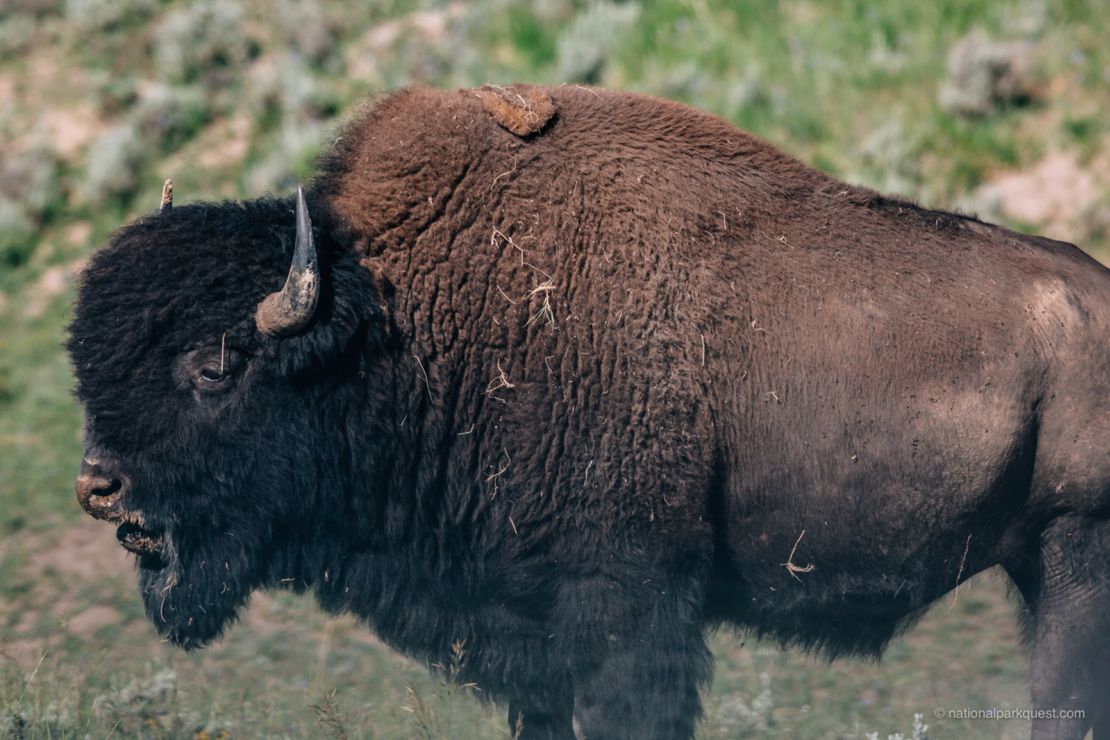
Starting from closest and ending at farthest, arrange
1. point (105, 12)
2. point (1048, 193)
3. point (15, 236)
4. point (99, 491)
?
point (99, 491), point (1048, 193), point (15, 236), point (105, 12)

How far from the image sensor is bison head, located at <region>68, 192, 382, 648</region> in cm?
422

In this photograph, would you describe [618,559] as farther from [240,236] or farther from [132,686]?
[132,686]

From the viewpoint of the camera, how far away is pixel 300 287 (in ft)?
13.5

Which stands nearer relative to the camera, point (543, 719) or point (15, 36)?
point (543, 719)

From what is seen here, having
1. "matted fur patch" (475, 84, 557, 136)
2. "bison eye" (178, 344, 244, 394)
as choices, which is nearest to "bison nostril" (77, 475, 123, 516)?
"bison eye" (178, 344, 244, 394)

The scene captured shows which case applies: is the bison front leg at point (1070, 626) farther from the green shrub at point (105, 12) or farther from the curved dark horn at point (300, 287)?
the green shrub at point (105, 12)

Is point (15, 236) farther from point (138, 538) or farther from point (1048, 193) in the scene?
point (1048, 193)

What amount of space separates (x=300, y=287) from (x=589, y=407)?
107cm

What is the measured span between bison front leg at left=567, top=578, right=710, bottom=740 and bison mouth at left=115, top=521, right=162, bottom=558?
1510 millimetres

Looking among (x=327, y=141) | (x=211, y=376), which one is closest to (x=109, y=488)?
(x=211, y=376)

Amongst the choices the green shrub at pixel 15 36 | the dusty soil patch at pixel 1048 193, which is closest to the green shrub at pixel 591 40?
the dusty soil patch at pixel 1048 193

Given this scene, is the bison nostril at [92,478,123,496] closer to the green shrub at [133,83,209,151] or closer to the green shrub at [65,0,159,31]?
the green shrub at [133,83,209,151]

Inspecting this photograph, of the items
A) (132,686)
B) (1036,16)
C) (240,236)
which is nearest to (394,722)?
(132,686)

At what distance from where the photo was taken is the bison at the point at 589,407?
4305mm
